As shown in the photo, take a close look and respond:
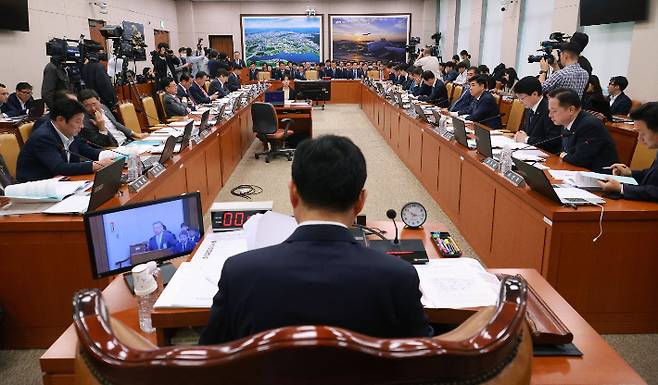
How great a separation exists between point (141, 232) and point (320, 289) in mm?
1061

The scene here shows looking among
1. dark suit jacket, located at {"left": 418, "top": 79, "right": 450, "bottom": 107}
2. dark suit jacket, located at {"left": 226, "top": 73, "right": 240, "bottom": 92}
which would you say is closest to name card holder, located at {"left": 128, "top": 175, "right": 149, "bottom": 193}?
dark suit jacket, located at {"left": 418, "top": 79, "right": 450, "bottom": 107}

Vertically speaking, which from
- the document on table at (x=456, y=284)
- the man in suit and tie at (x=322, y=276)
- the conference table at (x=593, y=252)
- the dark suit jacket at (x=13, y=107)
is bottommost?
the conference table at (x=593, y=252)

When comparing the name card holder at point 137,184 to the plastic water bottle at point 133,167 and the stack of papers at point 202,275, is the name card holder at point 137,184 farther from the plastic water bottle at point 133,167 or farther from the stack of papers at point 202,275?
the stack of papers at point 202,275

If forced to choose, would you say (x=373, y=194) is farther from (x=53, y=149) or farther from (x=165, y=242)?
(x=165, y=242)

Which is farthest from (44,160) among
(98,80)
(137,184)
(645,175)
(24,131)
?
(98,80)

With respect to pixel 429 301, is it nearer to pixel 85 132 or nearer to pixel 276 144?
pixel 85 132

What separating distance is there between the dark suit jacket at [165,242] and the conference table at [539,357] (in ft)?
0.55

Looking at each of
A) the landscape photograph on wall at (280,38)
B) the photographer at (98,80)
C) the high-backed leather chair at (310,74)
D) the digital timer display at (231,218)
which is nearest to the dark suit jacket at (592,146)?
the digital timer display at (231,218)

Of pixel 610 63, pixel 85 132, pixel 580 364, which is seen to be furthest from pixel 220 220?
pixel 610 63

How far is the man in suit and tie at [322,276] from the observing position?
82 centimetres

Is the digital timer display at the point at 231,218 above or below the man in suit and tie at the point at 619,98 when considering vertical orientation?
below

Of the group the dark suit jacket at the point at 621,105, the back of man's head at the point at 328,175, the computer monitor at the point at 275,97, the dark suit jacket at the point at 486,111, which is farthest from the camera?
the computer monitor at the point at 275,97

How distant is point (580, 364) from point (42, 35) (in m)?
9.06

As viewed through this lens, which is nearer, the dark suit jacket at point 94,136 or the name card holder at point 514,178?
the name card holder at point 514,178
